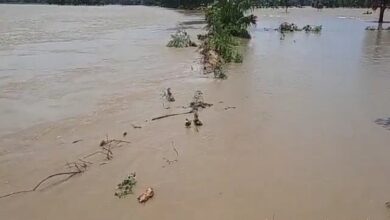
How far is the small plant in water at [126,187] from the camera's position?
539 cm

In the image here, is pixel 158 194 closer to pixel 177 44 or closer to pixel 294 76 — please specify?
pixel 294 76

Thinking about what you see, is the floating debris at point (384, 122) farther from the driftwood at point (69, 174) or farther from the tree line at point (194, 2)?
the tree line at point (194, 2)

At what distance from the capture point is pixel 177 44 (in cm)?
1981

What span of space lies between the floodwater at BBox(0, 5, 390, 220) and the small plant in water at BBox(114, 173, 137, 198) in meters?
0.09

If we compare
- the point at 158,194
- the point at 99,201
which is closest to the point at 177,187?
the point at 158,194

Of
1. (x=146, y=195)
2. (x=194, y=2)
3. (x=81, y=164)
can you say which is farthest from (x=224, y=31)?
(x=194, y=2)

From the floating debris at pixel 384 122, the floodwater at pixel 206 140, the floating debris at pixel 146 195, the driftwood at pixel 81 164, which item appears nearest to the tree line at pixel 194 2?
the floodwater at pixel 206 140

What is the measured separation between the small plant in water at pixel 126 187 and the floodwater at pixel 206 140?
9 cm

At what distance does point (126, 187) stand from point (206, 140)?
2.07m

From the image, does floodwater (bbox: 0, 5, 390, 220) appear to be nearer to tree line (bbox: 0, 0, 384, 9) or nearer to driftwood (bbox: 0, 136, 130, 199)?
driftwood (bbox: 0, 136, 130, 199)

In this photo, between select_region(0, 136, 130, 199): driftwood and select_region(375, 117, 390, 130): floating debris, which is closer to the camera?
select_region(0, 136, 130, 199): driftwood

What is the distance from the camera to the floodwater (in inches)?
206

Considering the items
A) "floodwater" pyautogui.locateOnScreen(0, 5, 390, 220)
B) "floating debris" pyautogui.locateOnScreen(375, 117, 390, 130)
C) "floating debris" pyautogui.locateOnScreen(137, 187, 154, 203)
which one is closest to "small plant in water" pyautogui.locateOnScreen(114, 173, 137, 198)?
"floodwater" pyautogui.locateOnScreen(0, 5, 390, 220)

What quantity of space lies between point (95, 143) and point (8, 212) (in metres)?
2.19
